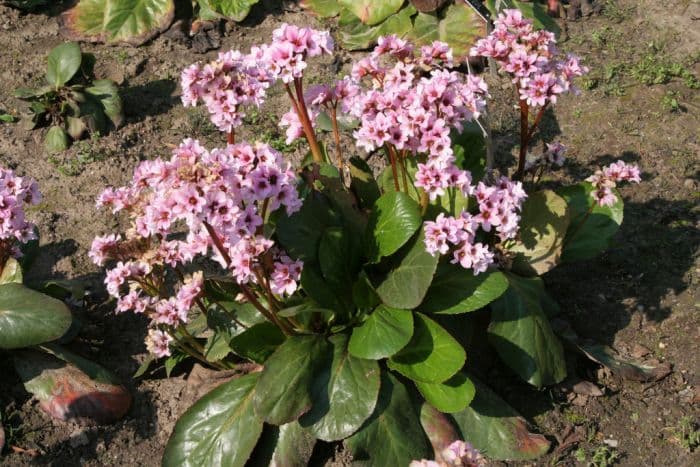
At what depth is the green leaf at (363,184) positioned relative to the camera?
3357 mm

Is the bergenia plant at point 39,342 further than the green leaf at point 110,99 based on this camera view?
No

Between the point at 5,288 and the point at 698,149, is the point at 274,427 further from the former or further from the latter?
the point at 698,149

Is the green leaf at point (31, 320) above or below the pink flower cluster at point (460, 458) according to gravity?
below

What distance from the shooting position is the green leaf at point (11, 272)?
339cm

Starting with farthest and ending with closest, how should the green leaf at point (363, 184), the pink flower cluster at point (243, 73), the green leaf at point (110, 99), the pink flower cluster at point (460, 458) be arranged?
the green leaf at point (110, 99), the green leaf at point (363, 184), the pink flower cluster at point (243, 73), the pink flower cluster at point (460, 458)

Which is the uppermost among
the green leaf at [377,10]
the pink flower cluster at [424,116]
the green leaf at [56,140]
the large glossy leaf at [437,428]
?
the pink flower cluster at [424,116]

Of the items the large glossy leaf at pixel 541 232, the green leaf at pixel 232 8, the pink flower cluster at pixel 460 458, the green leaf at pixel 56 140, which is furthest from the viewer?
the green leaf at pixel 232 8

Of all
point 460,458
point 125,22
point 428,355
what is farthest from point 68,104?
point 460,458

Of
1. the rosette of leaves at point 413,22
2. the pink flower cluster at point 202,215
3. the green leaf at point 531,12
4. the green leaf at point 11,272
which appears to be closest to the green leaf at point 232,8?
the rosette of leaves at point 413,22


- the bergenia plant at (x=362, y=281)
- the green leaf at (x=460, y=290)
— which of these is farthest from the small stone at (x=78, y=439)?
the green leaf at (x=460, y=290)

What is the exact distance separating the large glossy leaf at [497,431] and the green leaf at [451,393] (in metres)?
0.20

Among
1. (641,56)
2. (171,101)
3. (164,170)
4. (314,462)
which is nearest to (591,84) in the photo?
(641,56)

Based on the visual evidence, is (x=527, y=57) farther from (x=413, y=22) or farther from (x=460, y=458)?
(x=413, y=22)

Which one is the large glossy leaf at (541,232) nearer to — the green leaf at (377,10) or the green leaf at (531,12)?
the green leaf at (531,12)
